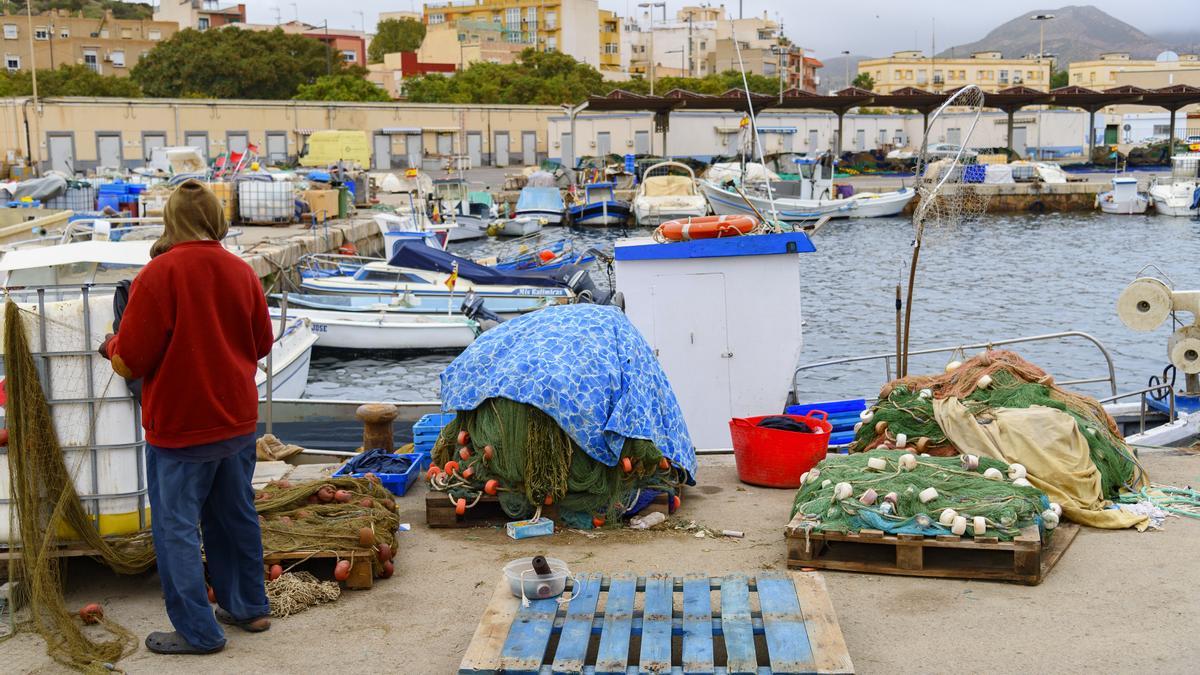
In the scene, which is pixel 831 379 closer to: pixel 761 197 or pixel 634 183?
pixel 761 197

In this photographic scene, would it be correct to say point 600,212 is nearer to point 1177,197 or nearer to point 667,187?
point 667,187

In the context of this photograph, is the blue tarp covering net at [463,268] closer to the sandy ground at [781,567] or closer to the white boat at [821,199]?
the sandy ground at [781,567]

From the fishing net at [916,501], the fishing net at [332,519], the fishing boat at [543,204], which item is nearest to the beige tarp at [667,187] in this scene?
the fishing boat at [543,204]

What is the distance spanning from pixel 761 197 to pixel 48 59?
72875mm

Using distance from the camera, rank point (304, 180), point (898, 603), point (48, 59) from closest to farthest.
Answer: point (898, 603) → point (304, 180) → point (48, 59)

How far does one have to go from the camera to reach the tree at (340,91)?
230ft

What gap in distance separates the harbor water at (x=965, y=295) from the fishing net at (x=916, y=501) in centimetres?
316

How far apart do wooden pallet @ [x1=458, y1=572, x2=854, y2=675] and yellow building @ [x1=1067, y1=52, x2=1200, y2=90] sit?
12507 cm

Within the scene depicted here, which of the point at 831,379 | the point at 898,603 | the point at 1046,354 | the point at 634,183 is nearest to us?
the point at 898,603

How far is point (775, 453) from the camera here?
6930mm

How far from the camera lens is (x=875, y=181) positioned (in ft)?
Result: 191

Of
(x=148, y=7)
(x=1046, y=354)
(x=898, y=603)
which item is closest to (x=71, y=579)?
(x=898, y=603)

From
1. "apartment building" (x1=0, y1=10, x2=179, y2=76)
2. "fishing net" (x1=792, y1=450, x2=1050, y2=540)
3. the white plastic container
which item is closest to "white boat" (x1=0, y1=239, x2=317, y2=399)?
the white plastic container

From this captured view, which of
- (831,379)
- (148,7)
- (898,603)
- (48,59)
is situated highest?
(148,7)
